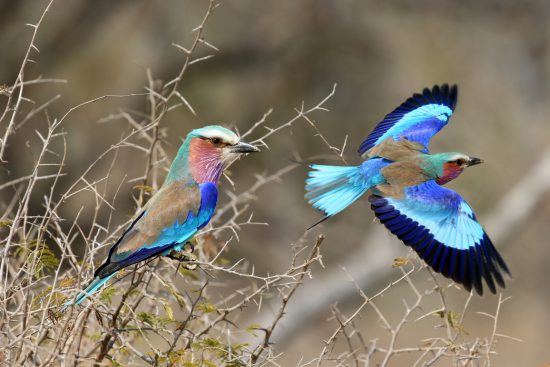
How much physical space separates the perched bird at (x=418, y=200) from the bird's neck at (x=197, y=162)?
53cm

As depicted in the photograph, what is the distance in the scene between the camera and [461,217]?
408 centimetres

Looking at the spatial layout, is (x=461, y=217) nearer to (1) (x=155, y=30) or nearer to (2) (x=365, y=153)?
(2) (x=365, y=153)

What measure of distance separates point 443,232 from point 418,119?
3.53 ft

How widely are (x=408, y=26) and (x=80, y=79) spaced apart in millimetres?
3996

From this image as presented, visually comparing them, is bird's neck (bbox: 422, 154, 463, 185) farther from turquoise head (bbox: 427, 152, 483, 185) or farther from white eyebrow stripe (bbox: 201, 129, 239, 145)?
Answer: white eyebrow stripe (bbox: 201, 129, 239, 145)

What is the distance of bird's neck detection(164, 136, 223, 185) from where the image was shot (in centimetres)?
385

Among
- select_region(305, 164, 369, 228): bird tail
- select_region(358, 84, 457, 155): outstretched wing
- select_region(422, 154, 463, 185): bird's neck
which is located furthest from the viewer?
select_region(358, 84, 457, 155): outstretched wing

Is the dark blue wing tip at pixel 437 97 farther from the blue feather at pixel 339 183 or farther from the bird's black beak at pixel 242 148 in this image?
the bird's black beak at pixel 242 148

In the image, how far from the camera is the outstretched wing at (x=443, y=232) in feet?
12.3

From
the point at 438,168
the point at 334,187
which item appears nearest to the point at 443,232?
the point at 438,168

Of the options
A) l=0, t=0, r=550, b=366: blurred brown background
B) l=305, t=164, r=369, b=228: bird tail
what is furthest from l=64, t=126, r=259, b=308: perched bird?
l=0, t=0, r=550, b=366: blurred brown background

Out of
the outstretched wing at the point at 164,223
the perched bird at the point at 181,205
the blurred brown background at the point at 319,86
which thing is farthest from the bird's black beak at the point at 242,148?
the blurred brown background at the point at 319,86

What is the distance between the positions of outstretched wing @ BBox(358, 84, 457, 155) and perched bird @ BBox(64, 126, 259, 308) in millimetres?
1031

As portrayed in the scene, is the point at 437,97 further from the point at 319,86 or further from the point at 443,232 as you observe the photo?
the point at 319,86
